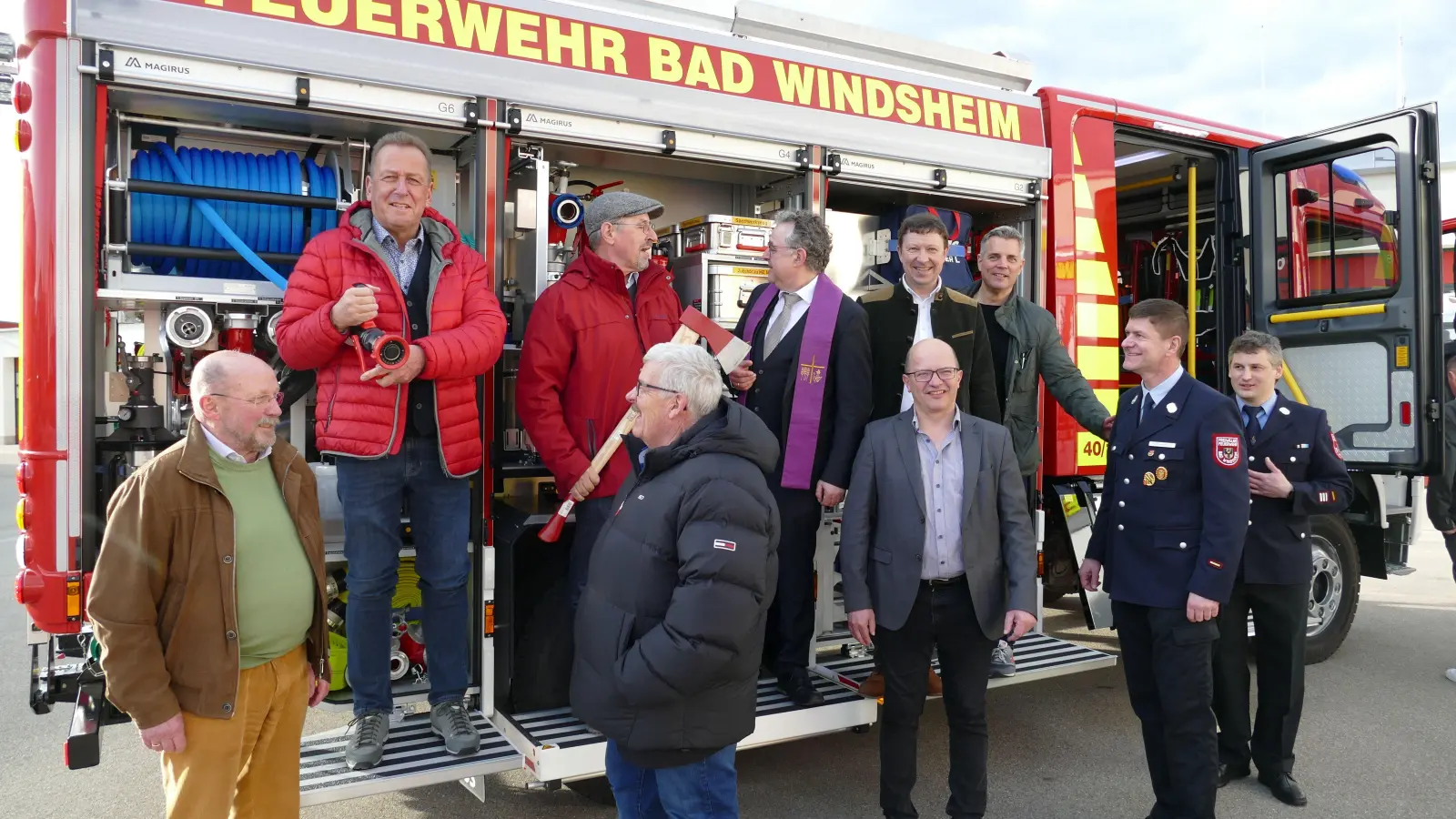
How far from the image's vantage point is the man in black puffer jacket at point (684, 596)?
2.17 m

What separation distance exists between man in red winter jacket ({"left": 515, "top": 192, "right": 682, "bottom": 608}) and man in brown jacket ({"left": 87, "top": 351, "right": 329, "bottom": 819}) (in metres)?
0.93

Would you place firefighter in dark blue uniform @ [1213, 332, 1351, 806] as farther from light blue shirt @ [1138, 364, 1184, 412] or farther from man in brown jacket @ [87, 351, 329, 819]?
man in brown jacket @ [87, 351, 329, 819]

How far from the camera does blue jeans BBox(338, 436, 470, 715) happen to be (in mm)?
3131

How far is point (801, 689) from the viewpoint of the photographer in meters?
3.74

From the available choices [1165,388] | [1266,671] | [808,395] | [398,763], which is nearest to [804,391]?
[808,395]

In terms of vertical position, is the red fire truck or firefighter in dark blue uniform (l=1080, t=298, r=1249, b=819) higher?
the red fire truck

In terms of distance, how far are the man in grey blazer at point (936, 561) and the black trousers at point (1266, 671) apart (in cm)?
120

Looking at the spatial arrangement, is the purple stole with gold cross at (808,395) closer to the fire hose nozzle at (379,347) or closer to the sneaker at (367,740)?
the fire hose nozzle at (379,347)

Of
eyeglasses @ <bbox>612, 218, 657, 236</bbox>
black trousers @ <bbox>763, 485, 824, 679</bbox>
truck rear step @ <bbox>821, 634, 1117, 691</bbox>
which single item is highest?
eyeglasses @ <bbox>612, 218, 657, 236</bbox>

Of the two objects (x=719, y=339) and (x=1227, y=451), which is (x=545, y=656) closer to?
(x=719, y=339)

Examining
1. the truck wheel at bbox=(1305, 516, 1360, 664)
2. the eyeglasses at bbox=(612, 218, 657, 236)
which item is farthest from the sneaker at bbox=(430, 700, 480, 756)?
the truck wheel at bbox=(1305, 516, 1360, 664)

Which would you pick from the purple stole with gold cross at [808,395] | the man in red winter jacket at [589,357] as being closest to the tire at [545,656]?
the man in red winter jacket at [589,357]

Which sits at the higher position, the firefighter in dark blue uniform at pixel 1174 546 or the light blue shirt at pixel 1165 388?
the light blue shirt at pixel 1165 388

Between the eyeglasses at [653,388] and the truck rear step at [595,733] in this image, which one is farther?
the truck rear step at [595,733]
